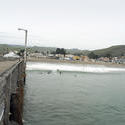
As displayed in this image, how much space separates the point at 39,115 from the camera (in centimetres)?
1602

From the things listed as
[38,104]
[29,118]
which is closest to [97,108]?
[38,104]

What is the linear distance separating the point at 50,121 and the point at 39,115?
146 cm

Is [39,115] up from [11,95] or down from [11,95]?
down

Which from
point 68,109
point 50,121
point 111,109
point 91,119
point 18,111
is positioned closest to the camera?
point 18,111

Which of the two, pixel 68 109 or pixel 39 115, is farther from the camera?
pixel 68 109

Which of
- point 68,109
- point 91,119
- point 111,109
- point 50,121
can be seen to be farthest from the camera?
point 111,109

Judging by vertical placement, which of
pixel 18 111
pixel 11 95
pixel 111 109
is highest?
pixel 11 95

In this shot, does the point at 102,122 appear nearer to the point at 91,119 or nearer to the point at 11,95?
the point at 91,119

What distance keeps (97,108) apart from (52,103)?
4.20 m

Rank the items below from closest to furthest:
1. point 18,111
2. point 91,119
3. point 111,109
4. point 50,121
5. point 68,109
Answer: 1. point 18,111
2. point 50,121
3. point 91,119
4. point 68,109
5. point 111,109

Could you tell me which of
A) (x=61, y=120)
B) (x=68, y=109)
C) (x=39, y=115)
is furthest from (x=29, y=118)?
(x=68, y=109)

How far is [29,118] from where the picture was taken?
49.6 ft

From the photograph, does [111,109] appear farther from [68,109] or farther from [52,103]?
[52,103]

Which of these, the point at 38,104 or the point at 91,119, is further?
the point at 38,104
